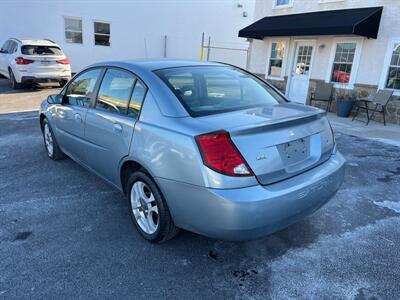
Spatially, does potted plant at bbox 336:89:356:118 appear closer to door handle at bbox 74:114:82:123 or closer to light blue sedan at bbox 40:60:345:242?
light blue sedan at bbox 40:60:345:242

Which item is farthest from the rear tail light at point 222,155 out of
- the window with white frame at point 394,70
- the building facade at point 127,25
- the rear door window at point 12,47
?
the building facade at point 127,25

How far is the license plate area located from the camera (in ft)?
7.98

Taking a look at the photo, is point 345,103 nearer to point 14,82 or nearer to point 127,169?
point 127,169

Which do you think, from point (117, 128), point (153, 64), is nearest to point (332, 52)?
point (153, 64)

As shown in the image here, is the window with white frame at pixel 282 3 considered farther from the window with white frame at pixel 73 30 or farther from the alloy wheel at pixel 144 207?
the alloy wheel at pixel 144 207

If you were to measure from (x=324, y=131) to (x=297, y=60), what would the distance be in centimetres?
969

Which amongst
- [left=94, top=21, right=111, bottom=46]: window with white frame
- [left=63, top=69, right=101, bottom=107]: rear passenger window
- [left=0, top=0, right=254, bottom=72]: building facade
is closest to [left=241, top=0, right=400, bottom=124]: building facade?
[left=0, top=0, right=254, bottom=72]: building facade

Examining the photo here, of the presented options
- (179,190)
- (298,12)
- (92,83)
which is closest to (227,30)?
(298,12)

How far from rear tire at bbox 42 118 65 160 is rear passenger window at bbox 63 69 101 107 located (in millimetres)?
785

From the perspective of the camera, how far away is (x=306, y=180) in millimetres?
2510

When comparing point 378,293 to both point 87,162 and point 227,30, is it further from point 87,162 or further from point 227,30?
point 227,30

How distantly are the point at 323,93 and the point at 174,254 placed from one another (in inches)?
366

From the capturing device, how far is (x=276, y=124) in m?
2.45

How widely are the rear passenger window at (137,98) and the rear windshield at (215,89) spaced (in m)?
0.19
